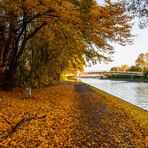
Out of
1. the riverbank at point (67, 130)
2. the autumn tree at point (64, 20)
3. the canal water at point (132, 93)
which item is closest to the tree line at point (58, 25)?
the autumn tree at point (64, 20)

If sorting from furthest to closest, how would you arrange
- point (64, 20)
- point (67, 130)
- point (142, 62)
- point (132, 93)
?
point (142, 62) → point (132, 93) → point (64, 20) → point (67, 130)

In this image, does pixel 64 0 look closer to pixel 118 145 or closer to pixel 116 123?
pixel 116 123

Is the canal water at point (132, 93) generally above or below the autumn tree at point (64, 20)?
below

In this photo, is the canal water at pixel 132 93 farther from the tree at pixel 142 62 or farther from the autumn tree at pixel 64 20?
the tree at pixel 142 62

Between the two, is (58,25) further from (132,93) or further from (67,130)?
(132,93)

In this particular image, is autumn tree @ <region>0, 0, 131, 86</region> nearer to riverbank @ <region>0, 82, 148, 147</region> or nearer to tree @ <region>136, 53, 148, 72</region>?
riverbank @ <region>0, 82, 148, 147</region>

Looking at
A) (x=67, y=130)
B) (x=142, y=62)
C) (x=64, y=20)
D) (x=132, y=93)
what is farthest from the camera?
(x=142, y=62)

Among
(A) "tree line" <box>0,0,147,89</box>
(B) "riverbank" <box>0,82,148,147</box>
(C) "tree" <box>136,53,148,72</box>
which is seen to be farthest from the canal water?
(C) "tree" <box>136,53,148,72</box>

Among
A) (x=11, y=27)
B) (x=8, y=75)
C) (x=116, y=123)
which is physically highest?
(x=11, y=27)

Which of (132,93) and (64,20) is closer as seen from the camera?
(64,20)

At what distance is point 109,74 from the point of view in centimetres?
18538

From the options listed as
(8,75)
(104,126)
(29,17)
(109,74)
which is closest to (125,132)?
(104,126)

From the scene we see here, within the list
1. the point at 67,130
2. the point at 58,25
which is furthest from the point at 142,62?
the point at 67,130

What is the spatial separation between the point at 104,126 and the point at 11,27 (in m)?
10.0
